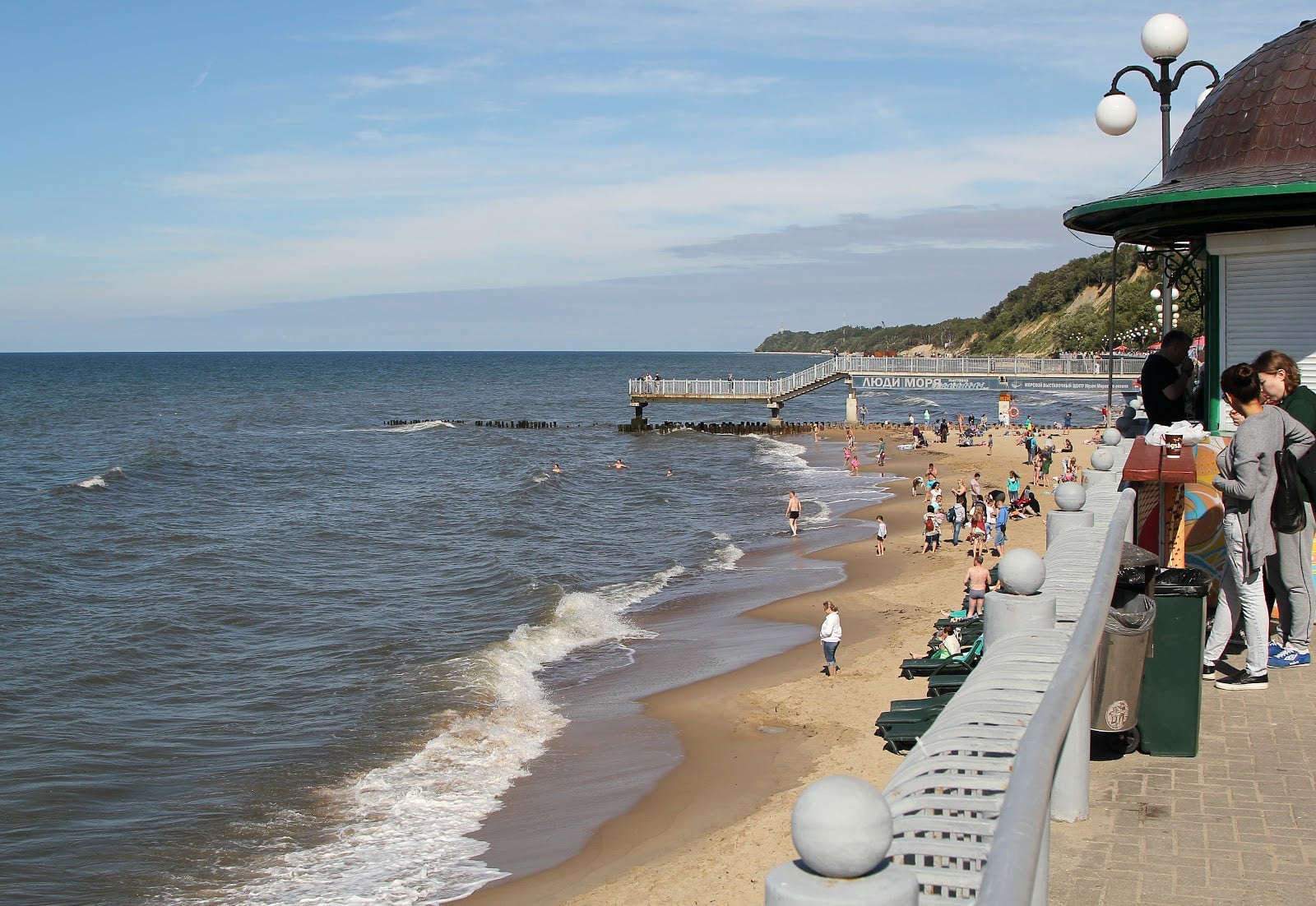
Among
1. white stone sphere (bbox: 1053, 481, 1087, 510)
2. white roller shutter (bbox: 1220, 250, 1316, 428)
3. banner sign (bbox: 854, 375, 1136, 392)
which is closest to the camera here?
white stone sphere (bbox: 1053, 481, 1087, 510)

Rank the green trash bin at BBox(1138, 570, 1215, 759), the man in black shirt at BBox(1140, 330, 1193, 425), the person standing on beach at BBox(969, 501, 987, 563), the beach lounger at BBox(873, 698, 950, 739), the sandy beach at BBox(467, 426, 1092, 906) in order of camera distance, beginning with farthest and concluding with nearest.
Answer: the person standing on beach at BBox(969, 501, 987, 563), the beach lounger at BBox(873, 698, 950, 739), the sandy beach at BBox(467, 426, 1092, 906), the man in black shirt at BBox(1140, 330, 1193, 425), the green trash bin at BBox(1138, 570, 1215, 759)

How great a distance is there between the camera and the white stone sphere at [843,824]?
2.32m

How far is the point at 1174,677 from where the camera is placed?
579cm

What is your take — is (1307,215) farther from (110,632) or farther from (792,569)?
(110,632)

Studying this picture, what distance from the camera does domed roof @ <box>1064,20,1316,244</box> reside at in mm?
8180

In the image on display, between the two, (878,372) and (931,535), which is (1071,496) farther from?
(878,372)

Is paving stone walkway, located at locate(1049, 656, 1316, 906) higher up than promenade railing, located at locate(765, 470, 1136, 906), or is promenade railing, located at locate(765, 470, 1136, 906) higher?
promenade railing, located at locate(765, 470, 1136, 906)

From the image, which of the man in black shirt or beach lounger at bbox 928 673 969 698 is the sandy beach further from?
the man in black shirt

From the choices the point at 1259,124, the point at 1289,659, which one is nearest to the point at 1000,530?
the point at 1259,124

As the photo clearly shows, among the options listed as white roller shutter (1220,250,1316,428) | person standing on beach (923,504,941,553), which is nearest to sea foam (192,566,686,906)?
white roller shutter (1220,250,1316,428)

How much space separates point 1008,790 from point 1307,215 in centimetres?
699

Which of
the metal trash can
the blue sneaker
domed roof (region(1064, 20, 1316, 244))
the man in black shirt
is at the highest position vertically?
domed roof (region(1064, 20, 1316, 244))

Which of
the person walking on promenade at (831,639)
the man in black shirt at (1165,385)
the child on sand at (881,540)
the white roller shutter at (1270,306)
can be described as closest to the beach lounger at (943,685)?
the person walking on promenade at (831,639)

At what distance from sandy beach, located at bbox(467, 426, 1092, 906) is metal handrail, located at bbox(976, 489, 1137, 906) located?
6561mm
